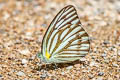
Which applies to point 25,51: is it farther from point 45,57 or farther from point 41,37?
point 45,57

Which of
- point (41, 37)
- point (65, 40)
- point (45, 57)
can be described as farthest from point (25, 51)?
point (65, 40)

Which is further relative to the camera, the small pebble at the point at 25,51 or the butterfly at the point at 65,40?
the small pebble at the point at 25,51

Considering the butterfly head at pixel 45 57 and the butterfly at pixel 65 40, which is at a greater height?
the butterfly at pixel 65 40

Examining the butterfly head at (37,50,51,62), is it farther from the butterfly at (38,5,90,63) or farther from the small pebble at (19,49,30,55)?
the small pebble at (19,49,30,55)

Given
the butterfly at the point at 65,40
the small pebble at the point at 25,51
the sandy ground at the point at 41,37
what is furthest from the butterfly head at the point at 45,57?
the small pebble at the point at 25,51

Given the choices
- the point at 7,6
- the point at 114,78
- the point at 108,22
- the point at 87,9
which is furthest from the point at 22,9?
the point at 114,78

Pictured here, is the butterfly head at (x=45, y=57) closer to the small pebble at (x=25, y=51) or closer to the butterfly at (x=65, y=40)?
the butterfly at (x=65, y=40)

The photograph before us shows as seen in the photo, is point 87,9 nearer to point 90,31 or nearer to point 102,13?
point 102,13
